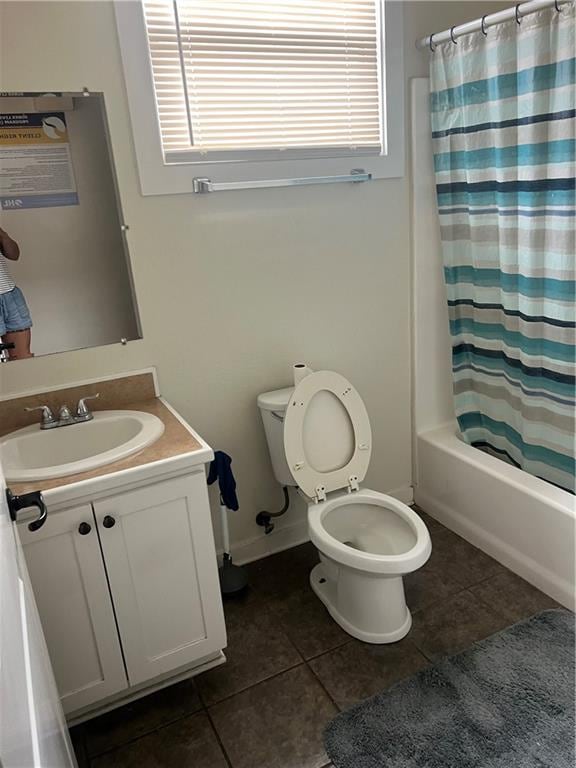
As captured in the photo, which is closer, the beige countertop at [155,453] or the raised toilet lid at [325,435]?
the beige countertop at [155,453]

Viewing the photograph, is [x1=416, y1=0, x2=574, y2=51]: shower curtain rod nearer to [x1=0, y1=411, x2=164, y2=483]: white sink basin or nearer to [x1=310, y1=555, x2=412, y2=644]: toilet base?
[x1=0, y1=411, x2=164, y2=483]: white sink basin

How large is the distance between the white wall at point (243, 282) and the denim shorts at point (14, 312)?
0.40 ft

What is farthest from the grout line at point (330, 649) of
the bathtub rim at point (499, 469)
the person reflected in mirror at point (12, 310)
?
the person reflected in mirror at point (12, 310)

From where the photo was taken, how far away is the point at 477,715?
1.65 m

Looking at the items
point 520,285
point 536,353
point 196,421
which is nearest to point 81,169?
point 196,421

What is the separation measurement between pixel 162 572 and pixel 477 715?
3.17 ft

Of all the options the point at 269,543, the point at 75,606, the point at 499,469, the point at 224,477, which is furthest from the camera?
the point at 269,543

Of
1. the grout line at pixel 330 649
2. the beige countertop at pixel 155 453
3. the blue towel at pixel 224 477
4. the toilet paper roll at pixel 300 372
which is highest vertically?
the toilet paper roll at pixel 300 372

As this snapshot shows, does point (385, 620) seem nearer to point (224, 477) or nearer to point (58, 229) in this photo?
point (224, 477)

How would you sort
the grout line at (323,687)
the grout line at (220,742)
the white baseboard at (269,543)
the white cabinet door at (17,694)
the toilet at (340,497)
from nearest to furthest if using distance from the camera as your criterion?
the white cabinet door at (17,694) → the grout line at (220,742) → the grout line at (323,687) → the toilet at (340,497) → the white baseboard at (269,543)

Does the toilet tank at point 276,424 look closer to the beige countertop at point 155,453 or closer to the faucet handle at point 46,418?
the beige countertop at point 155,453

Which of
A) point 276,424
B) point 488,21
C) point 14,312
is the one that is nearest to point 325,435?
point 276,424

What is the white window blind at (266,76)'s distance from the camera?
73.2 inches

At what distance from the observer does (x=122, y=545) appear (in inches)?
62.2
